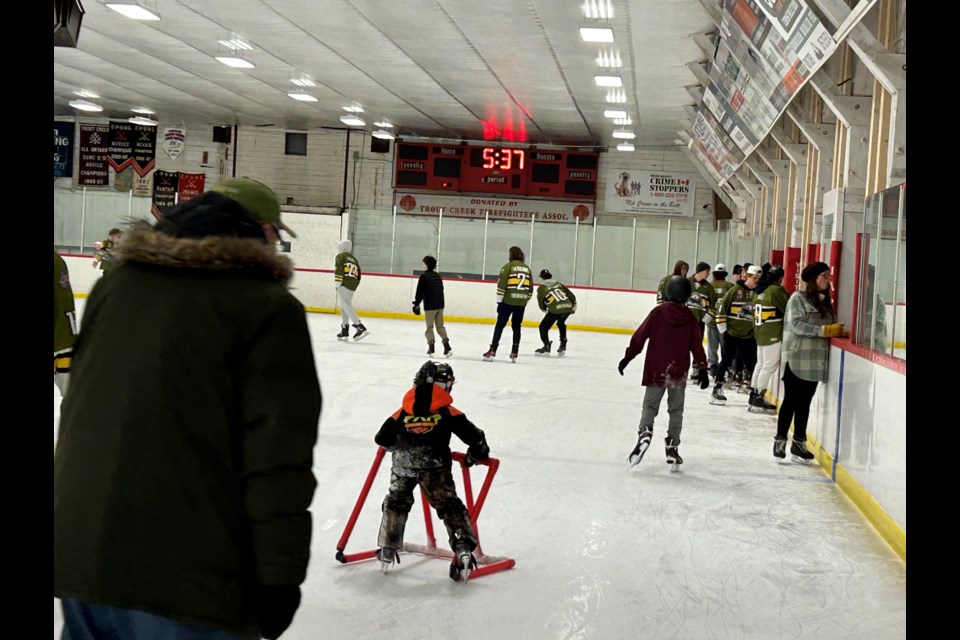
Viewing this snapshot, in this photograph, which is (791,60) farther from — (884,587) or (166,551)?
(166,551)

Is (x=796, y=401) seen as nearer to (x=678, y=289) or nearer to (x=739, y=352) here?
(x=678, y=289)

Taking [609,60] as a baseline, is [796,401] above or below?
below

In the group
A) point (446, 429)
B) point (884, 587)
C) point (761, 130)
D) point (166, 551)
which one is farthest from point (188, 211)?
point (761, 130)

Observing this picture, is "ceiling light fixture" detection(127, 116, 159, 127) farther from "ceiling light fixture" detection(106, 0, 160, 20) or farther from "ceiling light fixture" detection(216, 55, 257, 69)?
"ceiling light fixture" detection(106, 0, 160, 20)

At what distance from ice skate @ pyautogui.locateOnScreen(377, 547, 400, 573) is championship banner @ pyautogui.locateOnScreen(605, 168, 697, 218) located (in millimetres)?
18659

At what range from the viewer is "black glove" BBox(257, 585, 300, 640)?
165cm

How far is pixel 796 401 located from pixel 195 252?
6.17 meters

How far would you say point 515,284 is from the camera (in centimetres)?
1317

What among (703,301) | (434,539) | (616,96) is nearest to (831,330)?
(434,539)

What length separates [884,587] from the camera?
14.6ft

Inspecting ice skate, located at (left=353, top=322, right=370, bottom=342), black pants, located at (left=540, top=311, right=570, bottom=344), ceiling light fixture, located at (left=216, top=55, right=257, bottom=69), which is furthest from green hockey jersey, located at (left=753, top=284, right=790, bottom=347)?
ceiling light fixture, located at (left=216, top=55, right=257, bottom=69)

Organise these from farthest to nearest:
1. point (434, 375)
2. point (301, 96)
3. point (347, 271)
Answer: point (301, 96) → point (347, 271) → point (434, 375)

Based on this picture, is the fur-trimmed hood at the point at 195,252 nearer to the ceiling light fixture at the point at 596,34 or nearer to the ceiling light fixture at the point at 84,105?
the ceiling light fixture at the point at 596,34

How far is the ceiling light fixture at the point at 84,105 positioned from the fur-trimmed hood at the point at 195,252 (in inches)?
812
